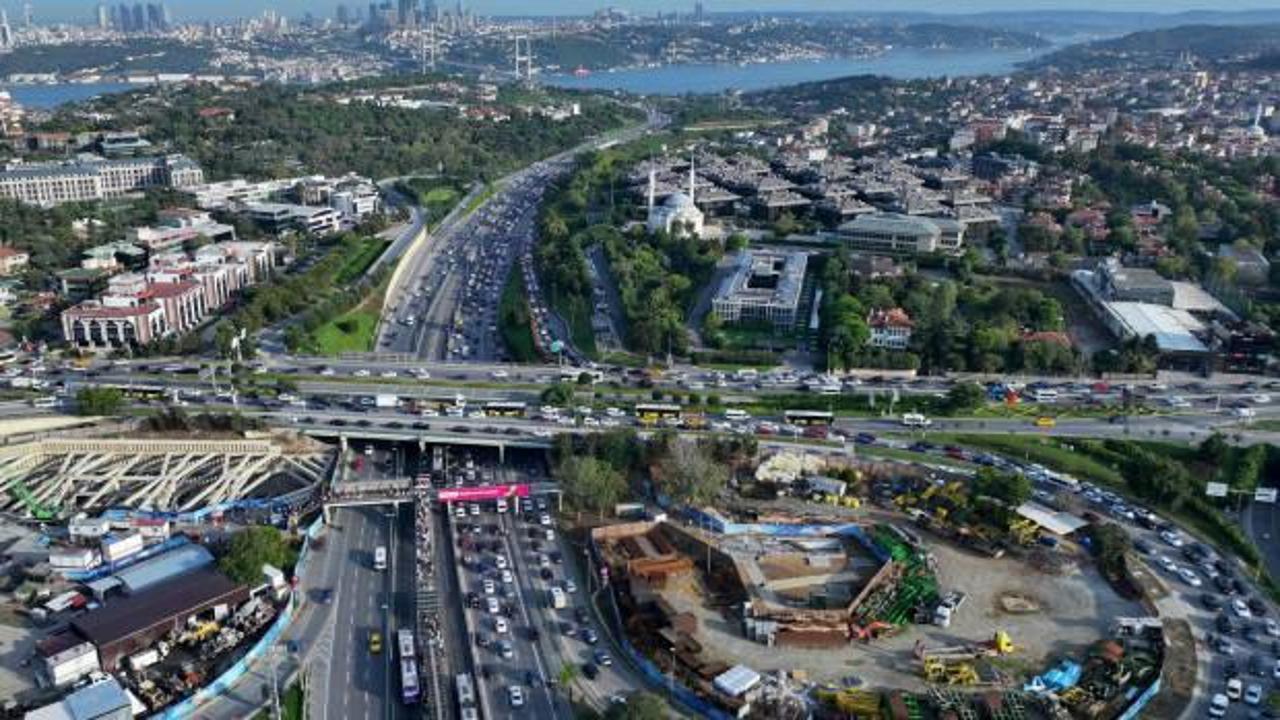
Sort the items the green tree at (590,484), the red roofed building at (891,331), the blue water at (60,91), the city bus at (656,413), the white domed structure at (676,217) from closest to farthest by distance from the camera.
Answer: the green tree at (590,484), the city bus at (656,413), the red roofed building at (891,331), the white domed structure at (676,217), the blue water at (60,91)

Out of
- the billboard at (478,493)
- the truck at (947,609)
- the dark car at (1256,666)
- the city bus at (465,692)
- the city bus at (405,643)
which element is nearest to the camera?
the city bus at (465,692)

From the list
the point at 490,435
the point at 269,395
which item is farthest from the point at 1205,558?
the point at 269,395

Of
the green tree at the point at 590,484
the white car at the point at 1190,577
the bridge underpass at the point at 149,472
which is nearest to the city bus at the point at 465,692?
the green tree at the point at 590,484

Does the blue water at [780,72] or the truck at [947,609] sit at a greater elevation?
the blue water at [780,72]

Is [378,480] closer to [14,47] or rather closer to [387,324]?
[387,324]

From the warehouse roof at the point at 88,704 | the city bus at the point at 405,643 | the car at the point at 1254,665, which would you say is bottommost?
the warehouse roof at the point at 88,704

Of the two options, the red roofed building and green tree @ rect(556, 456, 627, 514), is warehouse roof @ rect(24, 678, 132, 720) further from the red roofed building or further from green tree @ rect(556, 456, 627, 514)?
the red roofed building

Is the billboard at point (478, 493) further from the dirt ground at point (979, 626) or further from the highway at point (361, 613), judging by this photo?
the dirt ground at point (979, 626)
